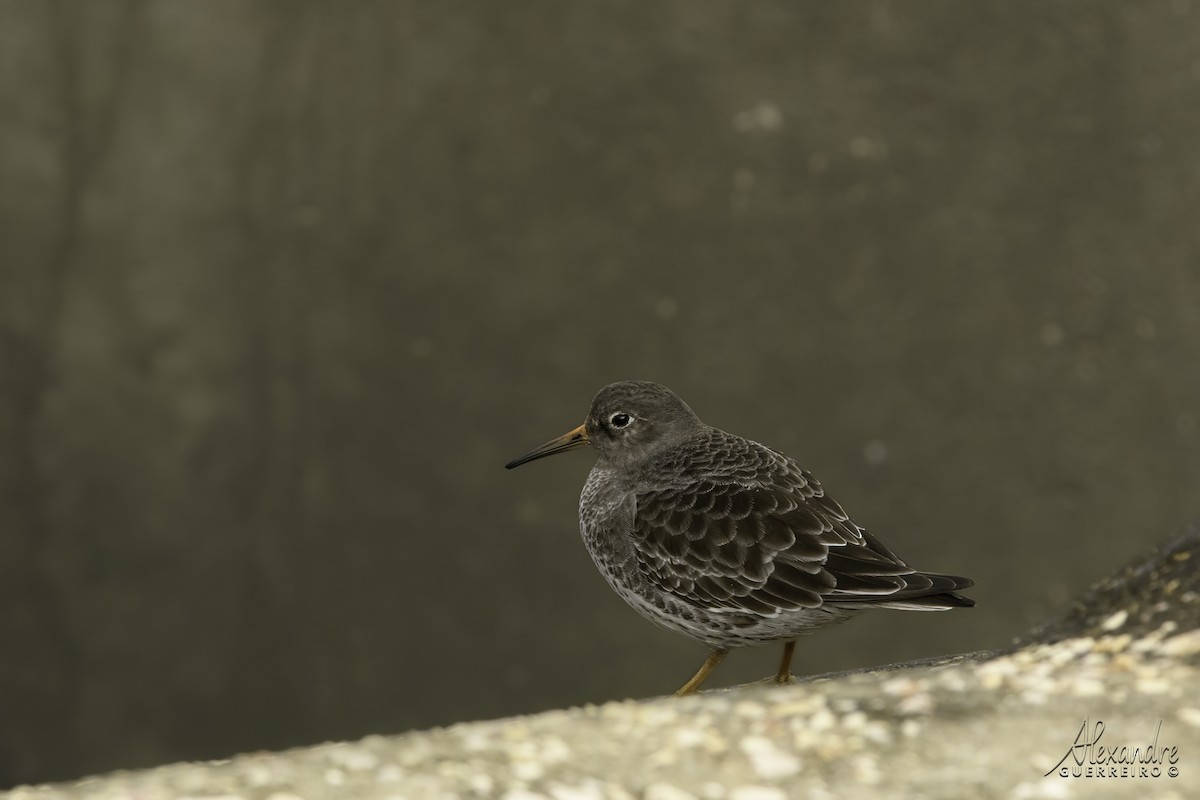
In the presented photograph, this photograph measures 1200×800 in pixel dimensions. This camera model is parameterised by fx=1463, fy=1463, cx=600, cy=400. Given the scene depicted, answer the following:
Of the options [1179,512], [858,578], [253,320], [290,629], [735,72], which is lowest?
[290,629]

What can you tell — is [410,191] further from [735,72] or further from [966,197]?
[966,197]

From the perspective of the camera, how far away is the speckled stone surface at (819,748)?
2279 mm

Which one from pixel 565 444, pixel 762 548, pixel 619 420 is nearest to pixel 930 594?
pixel 762 548

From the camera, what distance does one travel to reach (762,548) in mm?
3238

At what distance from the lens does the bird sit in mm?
3170

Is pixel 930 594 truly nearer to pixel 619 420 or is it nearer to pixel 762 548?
pixel 762 548

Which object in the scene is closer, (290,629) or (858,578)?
(858,578)

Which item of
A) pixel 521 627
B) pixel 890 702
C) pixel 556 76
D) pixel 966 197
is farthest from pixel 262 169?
pixel 890 702

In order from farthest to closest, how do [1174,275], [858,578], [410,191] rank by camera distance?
[410,191], [1174,275], [858,578]

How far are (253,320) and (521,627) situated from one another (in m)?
2.19

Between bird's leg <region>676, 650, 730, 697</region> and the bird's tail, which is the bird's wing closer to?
the bird's tail

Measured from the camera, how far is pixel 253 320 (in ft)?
25.9

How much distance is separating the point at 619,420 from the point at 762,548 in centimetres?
62

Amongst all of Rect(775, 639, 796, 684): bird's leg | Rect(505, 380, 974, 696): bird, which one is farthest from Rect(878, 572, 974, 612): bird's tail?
Rect(775, 639, 796, 684): bird's leg
